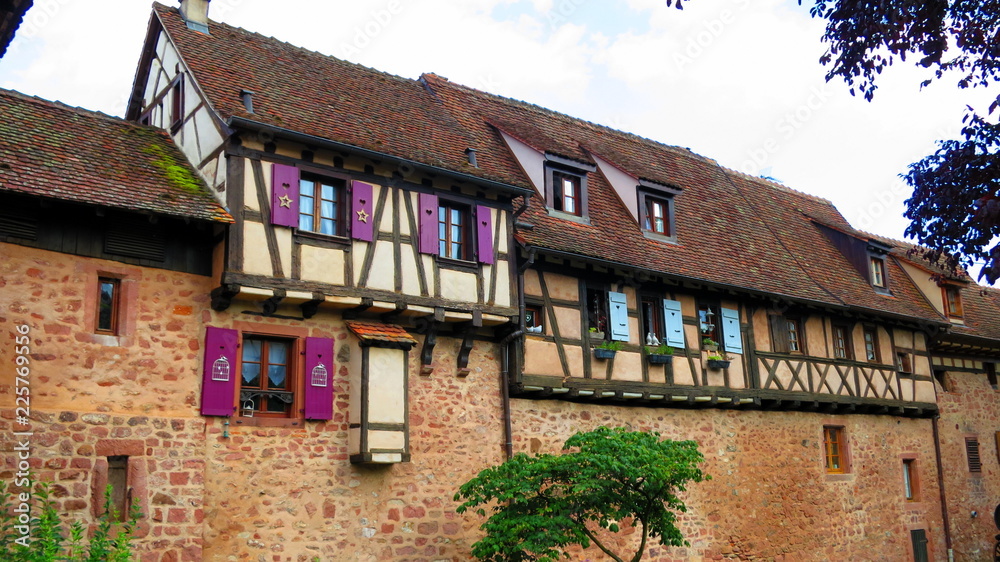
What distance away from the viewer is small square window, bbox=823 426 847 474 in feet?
69.7

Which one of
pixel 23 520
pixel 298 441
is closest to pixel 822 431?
pixel 298 441

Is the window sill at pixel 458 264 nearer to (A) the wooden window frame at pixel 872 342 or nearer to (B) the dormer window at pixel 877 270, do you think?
(A) the wooden window frame at pixel 872 342

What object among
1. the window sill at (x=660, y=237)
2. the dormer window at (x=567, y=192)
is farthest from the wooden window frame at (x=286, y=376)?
the window sill at (x=660, y=237)

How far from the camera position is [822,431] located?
69.1 ft

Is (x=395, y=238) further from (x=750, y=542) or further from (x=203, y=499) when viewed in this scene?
(x=750, y=542)

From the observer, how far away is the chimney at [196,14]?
1630 cm

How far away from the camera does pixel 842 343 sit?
22.1 m

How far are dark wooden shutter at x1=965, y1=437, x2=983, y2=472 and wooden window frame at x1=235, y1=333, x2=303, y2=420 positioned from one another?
18.1 meters

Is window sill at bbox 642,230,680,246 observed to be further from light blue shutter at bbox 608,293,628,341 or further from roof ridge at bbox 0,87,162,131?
roof ridge at bbox 0,87,162,131

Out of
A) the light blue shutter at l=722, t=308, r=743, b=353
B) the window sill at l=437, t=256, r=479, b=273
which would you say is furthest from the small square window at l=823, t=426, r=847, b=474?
the window sill at l=437, t=256, r=479, b=273

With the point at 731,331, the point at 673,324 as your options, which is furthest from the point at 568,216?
the point at 731,331

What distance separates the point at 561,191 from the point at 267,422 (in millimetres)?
7479

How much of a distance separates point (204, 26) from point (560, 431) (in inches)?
350

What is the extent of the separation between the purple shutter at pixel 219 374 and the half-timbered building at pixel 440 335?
0.03m
